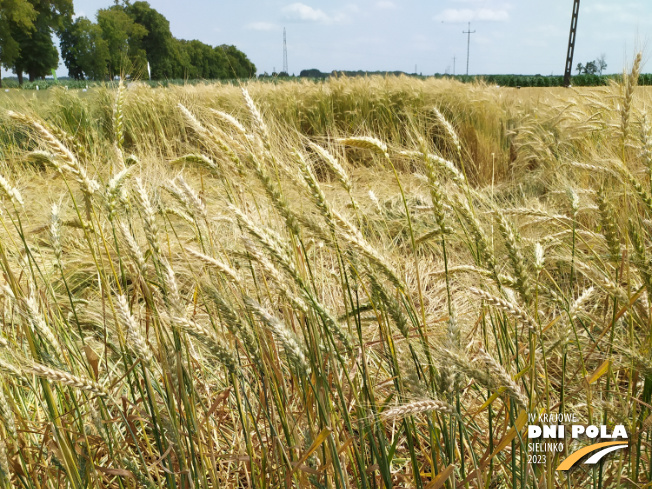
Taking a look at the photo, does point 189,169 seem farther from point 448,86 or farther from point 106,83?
point 448,86

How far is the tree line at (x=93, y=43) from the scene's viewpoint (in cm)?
3269

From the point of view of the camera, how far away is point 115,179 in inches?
39.8

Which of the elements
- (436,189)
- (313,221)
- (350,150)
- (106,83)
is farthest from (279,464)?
(106,83)

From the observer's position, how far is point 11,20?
32375 mm

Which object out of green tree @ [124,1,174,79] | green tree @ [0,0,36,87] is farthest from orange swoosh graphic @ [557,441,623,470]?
green tree @ [124,1,174,79]

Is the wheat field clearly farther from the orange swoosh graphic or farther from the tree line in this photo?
the tree line

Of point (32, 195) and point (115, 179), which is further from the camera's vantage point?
point (32, 195)

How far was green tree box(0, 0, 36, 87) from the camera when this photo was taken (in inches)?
1183

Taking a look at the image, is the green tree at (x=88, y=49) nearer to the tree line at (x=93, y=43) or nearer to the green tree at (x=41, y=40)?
the tree line at (x=93, y=43)

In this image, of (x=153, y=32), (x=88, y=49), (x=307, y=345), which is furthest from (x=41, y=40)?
(x=307, y=345)

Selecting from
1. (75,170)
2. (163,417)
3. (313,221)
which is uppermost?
(75,170)

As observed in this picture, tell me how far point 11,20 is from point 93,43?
16956 mm

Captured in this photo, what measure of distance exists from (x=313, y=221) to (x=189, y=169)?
5.44 meters

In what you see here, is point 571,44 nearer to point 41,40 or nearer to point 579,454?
point 579,454
